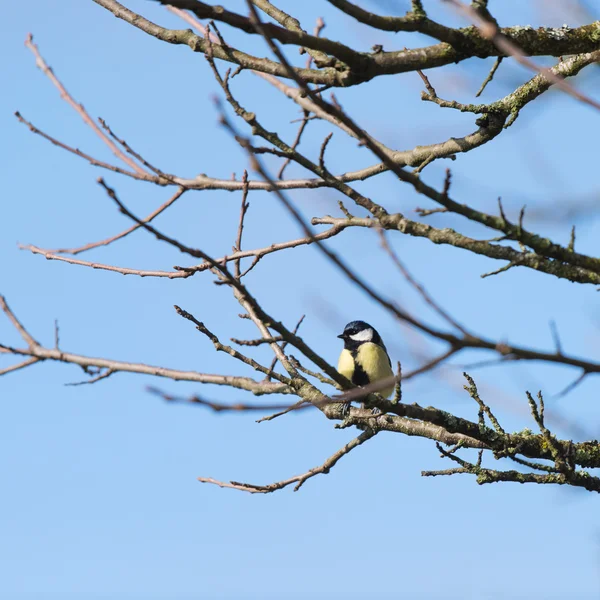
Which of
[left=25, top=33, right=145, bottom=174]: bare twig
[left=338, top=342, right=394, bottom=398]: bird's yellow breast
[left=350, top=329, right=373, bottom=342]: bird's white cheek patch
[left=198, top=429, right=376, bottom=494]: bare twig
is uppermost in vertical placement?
[left=350, top=329, right=373, bottom=342]: bird's white cheek patch

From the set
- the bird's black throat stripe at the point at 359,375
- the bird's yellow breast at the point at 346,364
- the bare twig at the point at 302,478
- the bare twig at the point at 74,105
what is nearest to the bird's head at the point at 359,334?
the bird's yellow breast at the point at 346,364

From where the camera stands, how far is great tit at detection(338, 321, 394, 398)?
6.83 metres

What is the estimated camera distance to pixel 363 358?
Result: 693 cm

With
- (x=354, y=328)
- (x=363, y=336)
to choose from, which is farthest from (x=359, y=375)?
(x=354, y=328)

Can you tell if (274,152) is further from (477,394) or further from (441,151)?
(477,394)

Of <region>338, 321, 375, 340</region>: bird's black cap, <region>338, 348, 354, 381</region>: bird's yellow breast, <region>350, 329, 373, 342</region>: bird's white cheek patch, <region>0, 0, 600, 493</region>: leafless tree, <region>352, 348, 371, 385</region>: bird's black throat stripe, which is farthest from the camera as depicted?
<region>338, 321, 375, 340</region>: bird's black cap

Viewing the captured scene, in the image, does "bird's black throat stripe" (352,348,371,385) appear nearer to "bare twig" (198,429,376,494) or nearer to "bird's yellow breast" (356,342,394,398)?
"bird's yellow breast" (356,342,394,398)

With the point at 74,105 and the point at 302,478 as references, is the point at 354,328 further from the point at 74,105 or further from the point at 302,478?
the point at 74,105

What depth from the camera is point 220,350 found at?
12.2 feet

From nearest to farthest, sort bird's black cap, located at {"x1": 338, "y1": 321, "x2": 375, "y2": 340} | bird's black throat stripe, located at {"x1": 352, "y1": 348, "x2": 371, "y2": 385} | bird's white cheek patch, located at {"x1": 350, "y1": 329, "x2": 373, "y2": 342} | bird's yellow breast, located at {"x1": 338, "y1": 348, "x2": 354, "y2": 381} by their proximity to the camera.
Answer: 1. bird's black throat stripe, located at {"x1": 352, "y1": 348, "x2": 371, "y2": 385}
2. bird's yellow breast, located at {"x1": 338, "y1": 348, "x2": 354, "y2": 381}
3. bird's white cheek patch, located at {"x1": 350, "y1": 329, "x2": 373, "y2": 342}
4. bird's black cap, located at {"x1": 338, "y1": 321, "x2": 375, "y2": 340}

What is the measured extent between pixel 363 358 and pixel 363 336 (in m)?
0.47

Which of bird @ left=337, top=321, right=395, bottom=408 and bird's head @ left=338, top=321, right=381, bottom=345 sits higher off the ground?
bird's head @ left=338, top=321, right=381, bottom=345

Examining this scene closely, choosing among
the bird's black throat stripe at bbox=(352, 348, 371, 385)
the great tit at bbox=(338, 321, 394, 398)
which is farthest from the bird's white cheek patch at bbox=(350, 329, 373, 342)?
the bird's black throat stripe at bbox=(352, 348, 371, 385)

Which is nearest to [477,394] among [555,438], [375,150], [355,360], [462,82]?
[555,438]
